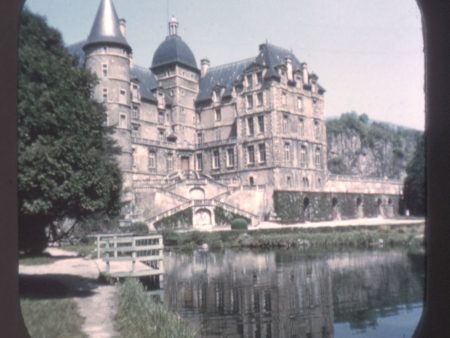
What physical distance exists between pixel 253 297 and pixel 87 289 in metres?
4.14

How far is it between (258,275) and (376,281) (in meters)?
3.63

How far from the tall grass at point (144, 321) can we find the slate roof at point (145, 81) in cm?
3128

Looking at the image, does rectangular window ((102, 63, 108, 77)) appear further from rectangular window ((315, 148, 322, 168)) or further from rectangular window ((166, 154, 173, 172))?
rectangular window ((315, 148, 322, 168))

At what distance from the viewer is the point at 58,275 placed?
9609 mm

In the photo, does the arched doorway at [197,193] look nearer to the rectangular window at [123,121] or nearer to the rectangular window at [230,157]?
the rectangular window at [230,157]

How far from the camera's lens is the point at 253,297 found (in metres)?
10.7

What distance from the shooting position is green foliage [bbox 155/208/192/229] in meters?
25.5

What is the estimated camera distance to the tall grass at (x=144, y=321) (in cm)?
622

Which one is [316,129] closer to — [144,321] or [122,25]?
[122,25]

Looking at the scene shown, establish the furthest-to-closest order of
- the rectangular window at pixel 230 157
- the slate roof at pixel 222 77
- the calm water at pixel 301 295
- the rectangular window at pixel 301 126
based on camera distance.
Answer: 1. the slate roof at pixel 222 77
2. the rectangular window at pixel 230 157
3. the rectangular window at pixel 301 126
4. the calm water at pixel 301 295

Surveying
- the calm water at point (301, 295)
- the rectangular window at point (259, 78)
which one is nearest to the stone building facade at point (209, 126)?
the rectangular window at point (259, 78)

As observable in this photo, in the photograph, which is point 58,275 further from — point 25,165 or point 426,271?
point 426,271

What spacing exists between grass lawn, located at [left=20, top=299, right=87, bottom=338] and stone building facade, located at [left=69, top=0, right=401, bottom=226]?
19269mm

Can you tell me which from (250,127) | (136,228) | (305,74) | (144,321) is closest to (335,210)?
(250,127)
